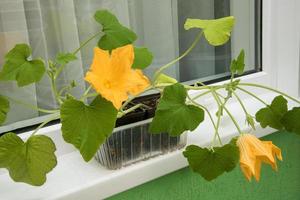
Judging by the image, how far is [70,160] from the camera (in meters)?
0.82

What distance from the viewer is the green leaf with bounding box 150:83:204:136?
590mm

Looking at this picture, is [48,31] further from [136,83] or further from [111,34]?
[136,83]

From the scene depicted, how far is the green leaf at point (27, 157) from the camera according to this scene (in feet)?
1.78

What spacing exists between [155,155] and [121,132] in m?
0.11

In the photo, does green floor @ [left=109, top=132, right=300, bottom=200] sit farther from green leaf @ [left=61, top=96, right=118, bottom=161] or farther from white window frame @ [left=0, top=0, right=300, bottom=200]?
green leaf @ [left=61, top=96, right=118, bottom=161]

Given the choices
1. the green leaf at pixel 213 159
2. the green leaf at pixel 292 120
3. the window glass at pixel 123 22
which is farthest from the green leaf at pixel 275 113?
the window glass at pixel 123 22

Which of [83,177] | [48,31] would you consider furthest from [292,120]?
[48,31]

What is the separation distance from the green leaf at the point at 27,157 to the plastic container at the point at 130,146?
0.17m

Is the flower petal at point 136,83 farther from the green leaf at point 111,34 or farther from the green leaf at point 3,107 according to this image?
the green leaf at point 3,107

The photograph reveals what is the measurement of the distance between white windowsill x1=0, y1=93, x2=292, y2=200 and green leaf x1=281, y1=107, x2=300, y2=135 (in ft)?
0.77

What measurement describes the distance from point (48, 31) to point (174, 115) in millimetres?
384

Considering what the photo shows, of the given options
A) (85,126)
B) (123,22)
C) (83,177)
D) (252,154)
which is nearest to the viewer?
(85,126)

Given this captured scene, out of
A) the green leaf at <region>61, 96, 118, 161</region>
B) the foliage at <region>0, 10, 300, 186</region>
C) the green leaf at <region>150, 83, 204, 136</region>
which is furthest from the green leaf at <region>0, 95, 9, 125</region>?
the green leaf at <region>150, 83, 204, 136</region>

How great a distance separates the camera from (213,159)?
594mm
